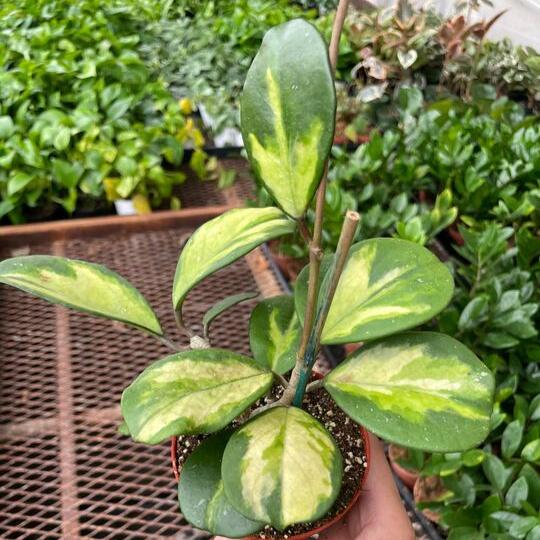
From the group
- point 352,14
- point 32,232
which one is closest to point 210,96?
point 352,14

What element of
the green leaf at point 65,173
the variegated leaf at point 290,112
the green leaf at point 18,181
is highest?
the variegated leaf at point 290,112

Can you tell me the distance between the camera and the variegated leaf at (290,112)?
18.1 inches

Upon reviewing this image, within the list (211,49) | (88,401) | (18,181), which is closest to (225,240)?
(88,401)

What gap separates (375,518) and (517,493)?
31 centimetres

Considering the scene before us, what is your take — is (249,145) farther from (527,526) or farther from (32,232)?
(32,232)

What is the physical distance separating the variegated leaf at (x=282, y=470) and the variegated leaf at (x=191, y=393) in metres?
0.03

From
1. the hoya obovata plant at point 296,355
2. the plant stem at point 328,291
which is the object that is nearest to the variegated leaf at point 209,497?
the hoya obovata plant at point 296,355

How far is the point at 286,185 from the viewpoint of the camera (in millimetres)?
511

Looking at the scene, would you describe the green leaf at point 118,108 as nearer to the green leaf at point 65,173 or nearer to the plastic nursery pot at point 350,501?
A: the green leaf at point 65,173

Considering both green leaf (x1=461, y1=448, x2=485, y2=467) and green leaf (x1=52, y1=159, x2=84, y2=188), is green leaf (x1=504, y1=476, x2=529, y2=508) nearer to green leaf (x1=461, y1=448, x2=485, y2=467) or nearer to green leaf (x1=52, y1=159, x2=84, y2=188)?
green leaf (x1=461, y1=448, x2=485, y2=467)

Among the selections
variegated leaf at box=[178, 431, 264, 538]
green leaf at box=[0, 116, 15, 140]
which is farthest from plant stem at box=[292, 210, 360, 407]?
green leaf at box=[0, 116, 15, 140]

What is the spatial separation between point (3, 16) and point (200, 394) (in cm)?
224

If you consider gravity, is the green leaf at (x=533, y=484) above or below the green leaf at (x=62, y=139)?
above

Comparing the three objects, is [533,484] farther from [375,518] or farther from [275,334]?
[275,334]
